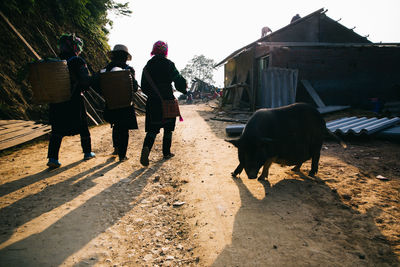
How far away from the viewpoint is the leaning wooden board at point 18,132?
187 inches

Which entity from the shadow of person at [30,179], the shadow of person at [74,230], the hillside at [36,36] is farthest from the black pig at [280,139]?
the hillside at [36,36]

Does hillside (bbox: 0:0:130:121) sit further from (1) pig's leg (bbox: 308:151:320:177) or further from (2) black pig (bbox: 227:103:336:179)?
(1) pig's leg (bbox: 308:151:320:177)

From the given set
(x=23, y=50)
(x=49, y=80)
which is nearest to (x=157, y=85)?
(x=49, y=80)

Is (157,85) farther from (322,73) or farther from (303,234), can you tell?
(322,73)

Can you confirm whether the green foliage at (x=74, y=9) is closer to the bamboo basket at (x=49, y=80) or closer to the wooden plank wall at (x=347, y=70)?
the bamboo basket at (x=49, y=80)

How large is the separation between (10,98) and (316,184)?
335 inches

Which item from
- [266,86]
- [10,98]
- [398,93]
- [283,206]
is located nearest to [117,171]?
[283,206]

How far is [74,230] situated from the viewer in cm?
200

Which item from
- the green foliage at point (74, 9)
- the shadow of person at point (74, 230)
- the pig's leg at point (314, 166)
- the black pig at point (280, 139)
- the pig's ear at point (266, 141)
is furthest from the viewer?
the green foliage at point (74, 9)

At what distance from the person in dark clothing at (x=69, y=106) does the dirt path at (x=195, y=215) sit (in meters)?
0.49

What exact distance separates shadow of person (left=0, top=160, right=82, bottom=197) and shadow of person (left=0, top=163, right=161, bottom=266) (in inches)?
45.4

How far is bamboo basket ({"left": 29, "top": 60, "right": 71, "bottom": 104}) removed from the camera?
3008 mm

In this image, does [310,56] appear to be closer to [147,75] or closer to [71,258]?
[147,75]

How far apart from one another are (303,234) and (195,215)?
3.58 ft
